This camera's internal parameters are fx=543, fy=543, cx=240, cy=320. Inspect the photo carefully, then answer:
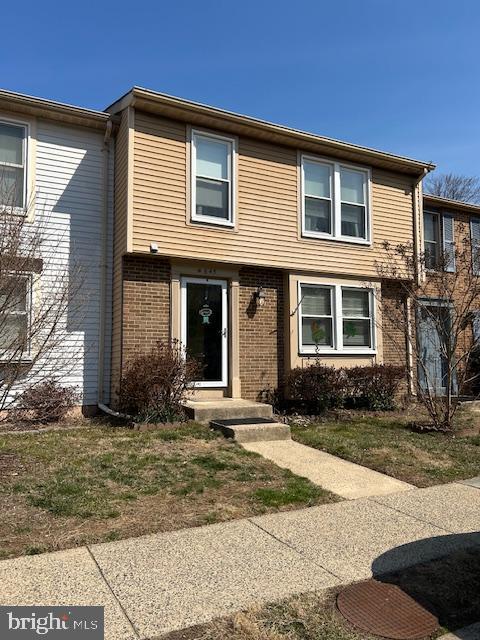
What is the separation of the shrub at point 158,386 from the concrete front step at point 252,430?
80 centimetres

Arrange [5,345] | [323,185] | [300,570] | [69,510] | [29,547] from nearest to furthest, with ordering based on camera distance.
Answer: [300,570], [29,547], [69,510], [5,345], [323,185]

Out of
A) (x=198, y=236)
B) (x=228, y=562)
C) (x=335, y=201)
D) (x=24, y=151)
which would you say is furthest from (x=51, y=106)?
(x=228, y=562)

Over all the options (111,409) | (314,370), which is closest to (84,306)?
(111,409)

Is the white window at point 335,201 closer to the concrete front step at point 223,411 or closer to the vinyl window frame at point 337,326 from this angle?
the vinyl window frame at point 337,326

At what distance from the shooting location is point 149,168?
1008 centimetres

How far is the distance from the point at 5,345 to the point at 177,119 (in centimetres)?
589

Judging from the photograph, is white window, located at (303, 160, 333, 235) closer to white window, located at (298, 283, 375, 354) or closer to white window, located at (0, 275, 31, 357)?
white window, located at (298, 283, 375, 354)

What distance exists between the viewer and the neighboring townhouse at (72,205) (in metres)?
9.95

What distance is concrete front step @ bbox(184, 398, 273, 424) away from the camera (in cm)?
898

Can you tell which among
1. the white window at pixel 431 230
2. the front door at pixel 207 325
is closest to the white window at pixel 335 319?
the front door at pixel 207 325

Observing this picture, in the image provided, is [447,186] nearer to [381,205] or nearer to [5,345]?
[381,205]

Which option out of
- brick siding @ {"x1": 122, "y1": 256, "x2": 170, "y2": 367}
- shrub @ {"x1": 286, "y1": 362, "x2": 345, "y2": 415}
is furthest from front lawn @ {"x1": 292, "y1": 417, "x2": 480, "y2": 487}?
brick siding @ {"x1": 122, "y1": 256, "x2": 170, "y2": 367}

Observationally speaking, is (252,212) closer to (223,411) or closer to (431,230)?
(223,411)

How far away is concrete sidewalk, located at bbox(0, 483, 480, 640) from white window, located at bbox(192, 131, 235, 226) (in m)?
6.88
